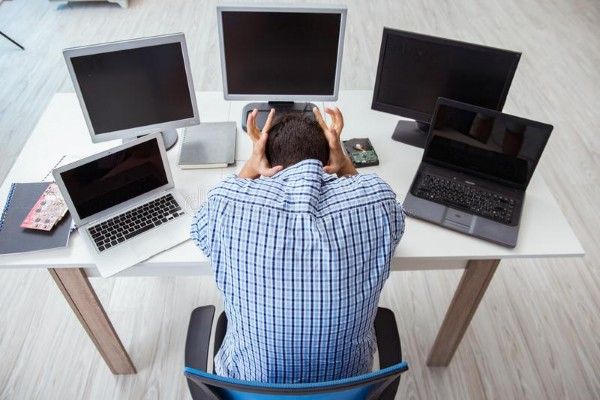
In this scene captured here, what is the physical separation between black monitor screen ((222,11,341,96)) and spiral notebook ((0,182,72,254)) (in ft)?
2.53

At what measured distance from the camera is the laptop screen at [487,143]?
1.44 m

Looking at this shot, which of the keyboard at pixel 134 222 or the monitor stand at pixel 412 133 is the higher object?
the monitor stand at pixel 412 133

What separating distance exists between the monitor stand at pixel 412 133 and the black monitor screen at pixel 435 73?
7cm

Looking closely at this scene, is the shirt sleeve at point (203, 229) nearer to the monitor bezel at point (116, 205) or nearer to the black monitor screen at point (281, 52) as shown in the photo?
the monitor bezel at point (116, 205)

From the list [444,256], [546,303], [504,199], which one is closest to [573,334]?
[546,303]

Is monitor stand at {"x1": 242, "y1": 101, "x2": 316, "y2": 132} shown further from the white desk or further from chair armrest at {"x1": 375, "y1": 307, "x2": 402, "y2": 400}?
chair armrest at {"x1": 375, "y1": 307, "x2": 402, "y2": 400}

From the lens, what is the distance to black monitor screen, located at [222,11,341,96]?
160 centimetres

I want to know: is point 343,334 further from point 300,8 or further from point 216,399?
point 300,8

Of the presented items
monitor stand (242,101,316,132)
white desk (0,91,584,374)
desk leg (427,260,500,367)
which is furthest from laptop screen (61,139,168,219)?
desk leg (427,260,500,367)

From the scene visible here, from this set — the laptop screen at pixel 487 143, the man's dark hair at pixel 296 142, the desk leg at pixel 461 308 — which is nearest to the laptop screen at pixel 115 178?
the man's dark hair at pixel 296 142

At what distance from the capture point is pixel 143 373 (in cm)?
188

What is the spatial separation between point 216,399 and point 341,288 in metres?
0.34

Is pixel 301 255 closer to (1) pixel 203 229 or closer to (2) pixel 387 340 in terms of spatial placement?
(1) pixel 203 229

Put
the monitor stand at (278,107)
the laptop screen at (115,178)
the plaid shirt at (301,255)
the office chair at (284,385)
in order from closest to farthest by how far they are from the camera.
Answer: the office chair at (284,385), the plaid shirt at (301,255), the laptop screen at (115,178), the monitor stand at (278,107)
